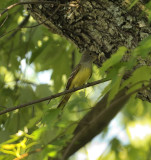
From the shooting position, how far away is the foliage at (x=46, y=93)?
78.5 inches

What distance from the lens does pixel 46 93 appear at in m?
3.73

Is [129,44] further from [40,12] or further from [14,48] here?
[14,48]

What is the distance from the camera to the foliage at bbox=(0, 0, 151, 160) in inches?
78.5

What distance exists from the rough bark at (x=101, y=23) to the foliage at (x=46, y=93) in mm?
Result: 255

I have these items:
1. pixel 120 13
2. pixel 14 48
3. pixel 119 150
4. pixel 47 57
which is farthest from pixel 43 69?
pixel 119 150

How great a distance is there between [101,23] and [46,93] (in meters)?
1.13

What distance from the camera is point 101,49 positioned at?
297cm

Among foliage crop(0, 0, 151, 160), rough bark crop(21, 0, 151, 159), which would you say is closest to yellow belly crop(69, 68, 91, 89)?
foliage crop(0, 0, 151, 160)

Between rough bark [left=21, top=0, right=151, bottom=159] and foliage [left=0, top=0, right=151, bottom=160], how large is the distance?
10.0 inches

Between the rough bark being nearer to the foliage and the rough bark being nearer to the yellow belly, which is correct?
the foliage

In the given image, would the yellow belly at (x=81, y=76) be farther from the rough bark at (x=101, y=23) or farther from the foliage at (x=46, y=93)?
the rough bark at (x=101, y=23)

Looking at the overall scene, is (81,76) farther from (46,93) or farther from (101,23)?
(101,23)

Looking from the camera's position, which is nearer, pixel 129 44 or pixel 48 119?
pixel 48 119

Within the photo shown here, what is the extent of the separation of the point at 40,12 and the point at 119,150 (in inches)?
63.4
